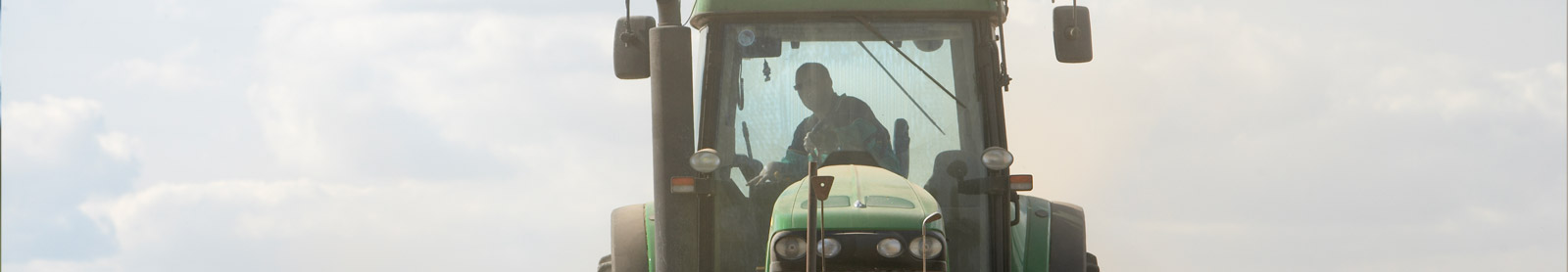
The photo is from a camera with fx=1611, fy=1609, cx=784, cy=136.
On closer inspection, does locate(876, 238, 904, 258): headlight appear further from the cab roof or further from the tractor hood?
the cab roof

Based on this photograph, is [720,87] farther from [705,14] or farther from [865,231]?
[865,231]

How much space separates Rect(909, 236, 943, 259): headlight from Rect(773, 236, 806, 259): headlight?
1.23 ft

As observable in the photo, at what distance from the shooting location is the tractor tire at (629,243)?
261 inches

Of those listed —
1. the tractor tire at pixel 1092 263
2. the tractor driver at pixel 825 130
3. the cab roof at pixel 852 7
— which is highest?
the cab roof at pixel 852 7

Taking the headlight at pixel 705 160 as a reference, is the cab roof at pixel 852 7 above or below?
above

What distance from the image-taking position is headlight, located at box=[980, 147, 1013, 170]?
5.76m

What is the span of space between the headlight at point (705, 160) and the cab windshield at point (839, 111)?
0.58 meters

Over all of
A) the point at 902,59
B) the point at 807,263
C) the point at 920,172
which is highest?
the point at 902,59

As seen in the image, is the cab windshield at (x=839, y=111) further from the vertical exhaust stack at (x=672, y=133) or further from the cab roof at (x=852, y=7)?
the vertical exhaust stack at (x=672, y=133)

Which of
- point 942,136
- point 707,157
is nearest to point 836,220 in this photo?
point 707,157

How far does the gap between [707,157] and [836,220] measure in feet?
1.71

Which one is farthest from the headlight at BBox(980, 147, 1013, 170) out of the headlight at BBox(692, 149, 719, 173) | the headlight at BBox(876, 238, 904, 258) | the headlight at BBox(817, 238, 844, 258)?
the headlight at BBox(692, 149, 719, 173)

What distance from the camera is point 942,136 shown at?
20.6ft

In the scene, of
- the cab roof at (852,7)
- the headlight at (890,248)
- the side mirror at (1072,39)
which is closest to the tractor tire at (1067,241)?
the side mirror at (1072,39)
